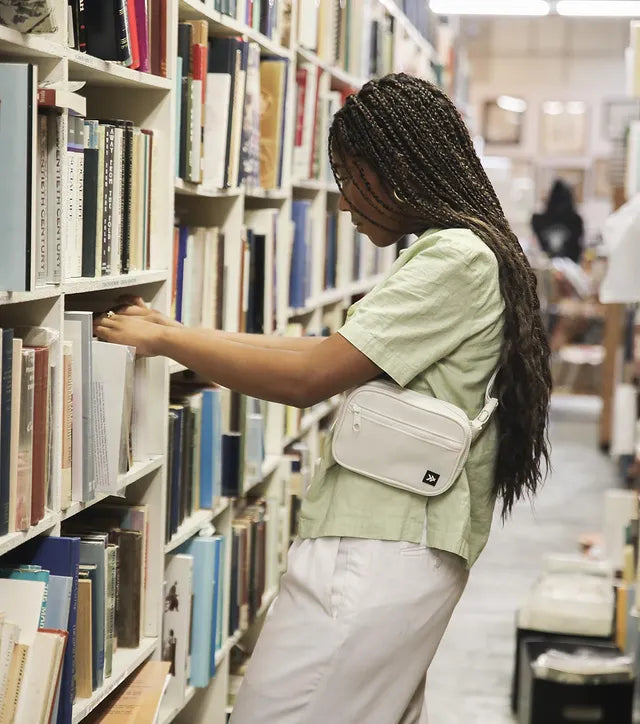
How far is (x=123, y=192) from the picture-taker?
1976 mm

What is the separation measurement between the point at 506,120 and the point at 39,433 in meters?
10.9

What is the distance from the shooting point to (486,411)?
69.2 inches

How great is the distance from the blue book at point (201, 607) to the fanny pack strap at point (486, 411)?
0.92 meters

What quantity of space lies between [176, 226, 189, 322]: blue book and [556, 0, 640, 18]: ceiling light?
16.9 ft

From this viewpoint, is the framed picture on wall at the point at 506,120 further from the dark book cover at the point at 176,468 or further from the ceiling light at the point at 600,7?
the dark book cover at the point at 176,468

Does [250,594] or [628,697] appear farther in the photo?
[628,697]

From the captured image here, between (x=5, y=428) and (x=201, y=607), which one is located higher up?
(x=5, y=428)

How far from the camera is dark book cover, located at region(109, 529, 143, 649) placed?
210 cm

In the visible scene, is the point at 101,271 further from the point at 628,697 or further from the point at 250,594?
the point at 628,697

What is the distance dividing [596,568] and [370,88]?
2.69 metres

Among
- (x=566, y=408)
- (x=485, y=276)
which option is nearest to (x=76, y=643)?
(x=485, y=276)

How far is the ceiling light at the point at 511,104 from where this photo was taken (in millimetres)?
11969

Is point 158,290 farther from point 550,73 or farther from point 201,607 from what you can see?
point 550,73

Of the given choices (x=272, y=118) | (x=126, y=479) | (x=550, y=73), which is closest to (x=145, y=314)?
(x=126, y=479)
